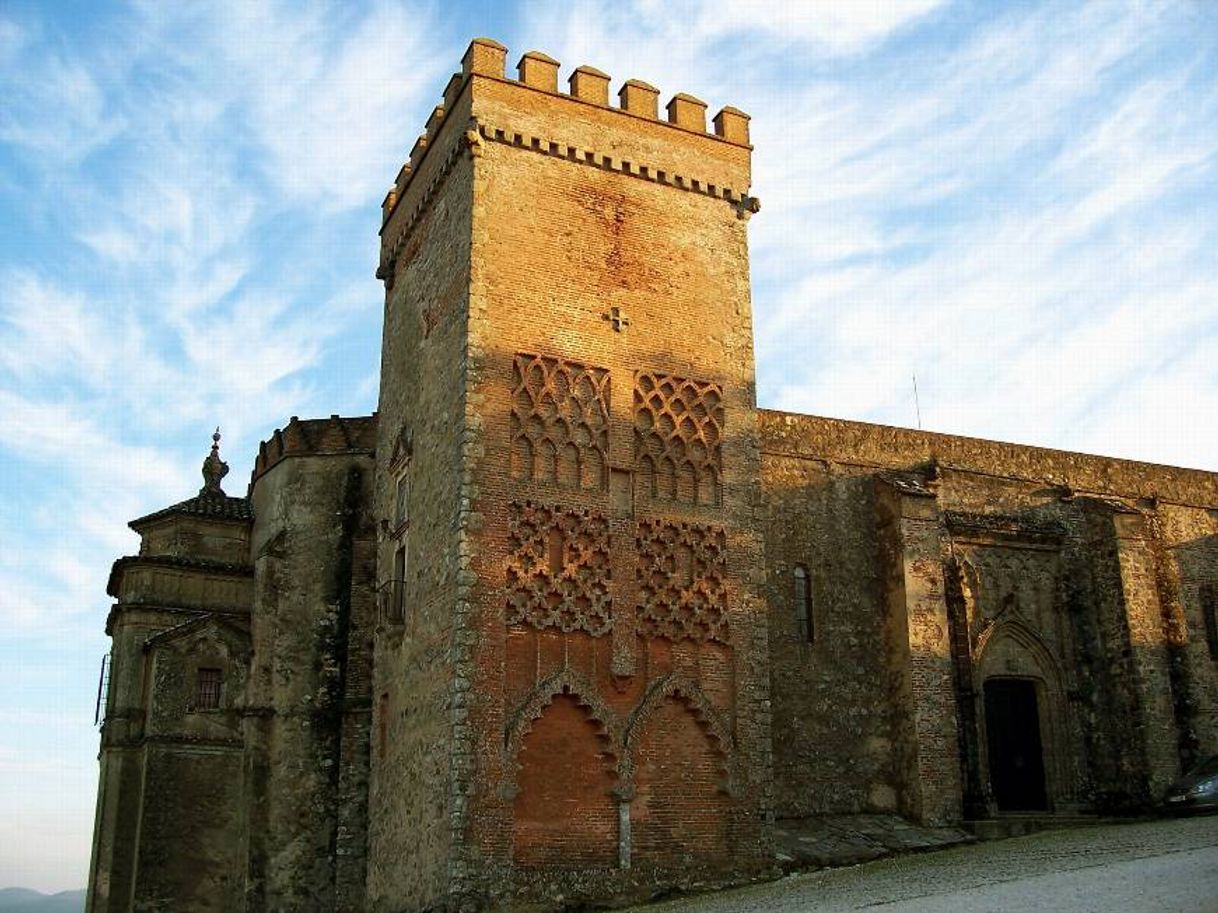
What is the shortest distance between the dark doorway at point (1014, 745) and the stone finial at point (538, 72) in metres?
12.3

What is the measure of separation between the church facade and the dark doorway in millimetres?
61

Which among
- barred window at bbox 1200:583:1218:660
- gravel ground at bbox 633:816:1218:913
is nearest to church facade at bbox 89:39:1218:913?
barred window at bbox 1200:583:1218:660

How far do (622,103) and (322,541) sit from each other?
8400 millimetres

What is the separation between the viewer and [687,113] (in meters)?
20.5

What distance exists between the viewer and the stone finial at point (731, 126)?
20.8 meters

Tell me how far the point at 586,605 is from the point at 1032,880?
6.59 meters

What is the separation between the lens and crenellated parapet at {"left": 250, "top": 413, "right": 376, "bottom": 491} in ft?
70.1

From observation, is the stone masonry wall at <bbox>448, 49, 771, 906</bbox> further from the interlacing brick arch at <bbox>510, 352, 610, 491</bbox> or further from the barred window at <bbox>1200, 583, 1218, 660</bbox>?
the barred window at <bbox>1200, 583, 1218, 660</bbox>

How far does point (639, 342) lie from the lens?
18.9m

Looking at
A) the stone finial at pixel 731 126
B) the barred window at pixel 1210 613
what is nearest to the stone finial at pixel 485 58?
the stone finial at pixel 731 126

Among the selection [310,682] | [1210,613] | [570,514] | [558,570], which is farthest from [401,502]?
[1210,613]

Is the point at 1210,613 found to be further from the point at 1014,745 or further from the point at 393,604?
the point at 393,604

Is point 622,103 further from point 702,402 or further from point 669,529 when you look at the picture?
point 669,529

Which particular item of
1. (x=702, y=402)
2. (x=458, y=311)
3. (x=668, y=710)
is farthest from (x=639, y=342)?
(x=668, y=710)
